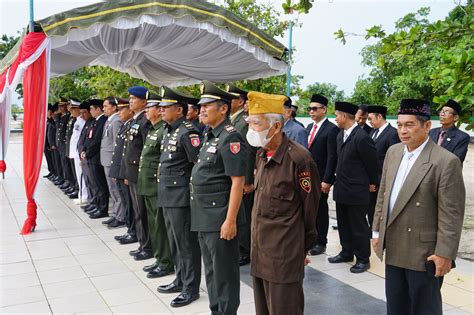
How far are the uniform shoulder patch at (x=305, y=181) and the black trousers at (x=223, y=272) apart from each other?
3.01 feet

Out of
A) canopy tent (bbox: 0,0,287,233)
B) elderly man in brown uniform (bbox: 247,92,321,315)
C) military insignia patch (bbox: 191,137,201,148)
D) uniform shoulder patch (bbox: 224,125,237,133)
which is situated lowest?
elderly man in brown uniform (bbox: 247,92,321,315)

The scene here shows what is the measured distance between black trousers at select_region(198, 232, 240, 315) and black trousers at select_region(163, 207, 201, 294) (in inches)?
20.1

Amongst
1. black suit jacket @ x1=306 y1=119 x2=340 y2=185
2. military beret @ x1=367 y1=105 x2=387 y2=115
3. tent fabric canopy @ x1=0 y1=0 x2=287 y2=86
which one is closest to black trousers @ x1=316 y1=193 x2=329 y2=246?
black suit jacket @ x1=306 y1=119 x2=340 y2=185

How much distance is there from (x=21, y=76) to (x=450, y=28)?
540cm

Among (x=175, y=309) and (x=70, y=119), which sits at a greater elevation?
(x=70, y=119)

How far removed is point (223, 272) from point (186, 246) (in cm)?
67

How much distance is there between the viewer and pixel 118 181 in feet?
19.7

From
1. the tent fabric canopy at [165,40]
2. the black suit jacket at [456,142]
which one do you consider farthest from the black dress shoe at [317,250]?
the tent fabric canopy at [165,40]

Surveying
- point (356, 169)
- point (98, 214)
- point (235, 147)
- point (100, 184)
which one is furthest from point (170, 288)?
point (100, 184)

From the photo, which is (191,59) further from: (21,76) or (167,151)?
(167,151)

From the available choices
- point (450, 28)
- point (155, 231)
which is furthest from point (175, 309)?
point (450, 28)

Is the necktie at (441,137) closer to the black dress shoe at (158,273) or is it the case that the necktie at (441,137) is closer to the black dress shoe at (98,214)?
the black dress shoe at (158,273)

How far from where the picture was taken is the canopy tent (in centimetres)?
534

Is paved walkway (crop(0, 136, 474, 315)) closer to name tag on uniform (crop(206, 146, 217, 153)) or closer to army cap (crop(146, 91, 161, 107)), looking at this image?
name tag on uniform (crop(206, 146, 217, 153))
